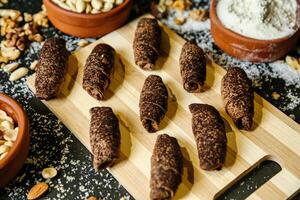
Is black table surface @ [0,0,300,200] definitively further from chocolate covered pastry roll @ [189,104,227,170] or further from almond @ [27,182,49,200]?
chocolate covered pastry roll @ [189,104,227,170]

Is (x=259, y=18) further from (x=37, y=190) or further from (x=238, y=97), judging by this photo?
(x=37, y=190)

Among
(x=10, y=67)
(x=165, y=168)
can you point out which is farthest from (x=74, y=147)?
(x=10, y=67)

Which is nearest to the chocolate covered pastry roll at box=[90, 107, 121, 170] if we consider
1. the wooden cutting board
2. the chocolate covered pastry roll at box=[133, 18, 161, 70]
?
the wooden cutting board

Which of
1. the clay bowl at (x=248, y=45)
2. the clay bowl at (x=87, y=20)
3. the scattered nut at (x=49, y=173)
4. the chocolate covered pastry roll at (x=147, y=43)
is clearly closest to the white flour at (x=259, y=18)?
the clay bowl at (x=248, y=45)

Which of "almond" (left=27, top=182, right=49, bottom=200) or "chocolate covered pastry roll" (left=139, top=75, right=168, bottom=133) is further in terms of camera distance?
"chocolate covered pastry roll" (left=139, top=75, right=168, bottom=133)

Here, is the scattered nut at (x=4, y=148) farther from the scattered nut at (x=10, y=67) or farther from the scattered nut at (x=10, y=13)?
the scattered nut at (x=10, y=13)

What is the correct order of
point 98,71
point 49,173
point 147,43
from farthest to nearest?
point 147,43, point 98,71, point 49,173

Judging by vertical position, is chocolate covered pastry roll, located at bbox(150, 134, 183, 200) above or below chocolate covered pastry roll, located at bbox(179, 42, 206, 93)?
below
